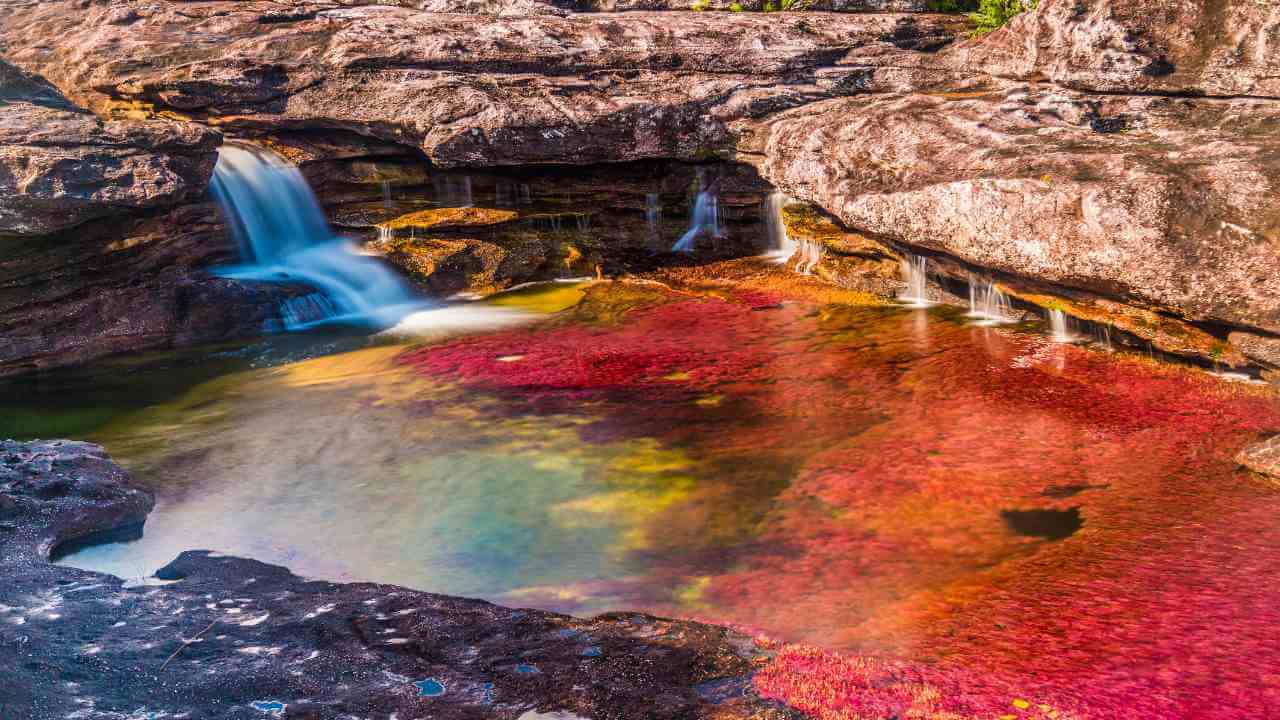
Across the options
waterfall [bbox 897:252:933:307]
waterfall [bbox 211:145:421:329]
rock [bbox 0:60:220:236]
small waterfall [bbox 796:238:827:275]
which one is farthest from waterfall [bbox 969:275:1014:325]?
rock [bbox 0:60:220:236]

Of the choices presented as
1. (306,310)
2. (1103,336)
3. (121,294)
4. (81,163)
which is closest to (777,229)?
(1103,336)

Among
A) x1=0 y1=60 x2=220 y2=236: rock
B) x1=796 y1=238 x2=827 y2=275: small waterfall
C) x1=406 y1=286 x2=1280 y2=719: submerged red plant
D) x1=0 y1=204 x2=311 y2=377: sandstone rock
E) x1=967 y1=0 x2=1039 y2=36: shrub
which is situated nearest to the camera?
x1=406 y1=286 x2=1280 y2=719: submerged red plant

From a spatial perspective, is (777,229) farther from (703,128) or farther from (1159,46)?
(1159,46)

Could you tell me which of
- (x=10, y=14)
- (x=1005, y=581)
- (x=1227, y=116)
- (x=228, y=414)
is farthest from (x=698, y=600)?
(x=10, y=14)

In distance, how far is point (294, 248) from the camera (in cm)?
1603

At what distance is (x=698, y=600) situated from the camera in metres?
7.09

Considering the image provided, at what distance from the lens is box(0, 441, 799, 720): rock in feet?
17.8

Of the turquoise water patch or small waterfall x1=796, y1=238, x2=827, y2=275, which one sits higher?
small waterfall x1=796, y1=238, x2=827, y2=275

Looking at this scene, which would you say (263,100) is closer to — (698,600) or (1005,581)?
(698,600)

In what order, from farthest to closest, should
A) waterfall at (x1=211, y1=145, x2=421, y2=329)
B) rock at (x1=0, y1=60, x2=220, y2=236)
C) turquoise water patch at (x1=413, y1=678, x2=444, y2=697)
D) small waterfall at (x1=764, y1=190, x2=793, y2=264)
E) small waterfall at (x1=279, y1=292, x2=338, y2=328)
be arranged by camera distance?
small waterfall at (x1=764, y1=190, x2=793, y2=264) < waterfall at (x1=211, y1=145, x2=421, y2=329) < small waterfall at (x1=279, y1=292, x2=338, y2=328) < rock at (x1=0, y1=60, x2=220, y2=236) < turquoise water patch at (x1=413, y1=678, x2=444, y2=697)

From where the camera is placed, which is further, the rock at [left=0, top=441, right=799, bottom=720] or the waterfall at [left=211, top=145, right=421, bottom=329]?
the waterfall at [left=211, top=145, right=421, bottom=329]

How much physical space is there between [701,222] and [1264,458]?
1007 cm

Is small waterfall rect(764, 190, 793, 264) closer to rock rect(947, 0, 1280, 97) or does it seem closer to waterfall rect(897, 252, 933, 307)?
waterfall rect(897, 252, 933, 307)

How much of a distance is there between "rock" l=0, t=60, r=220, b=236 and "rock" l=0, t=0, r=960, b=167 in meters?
2.09
